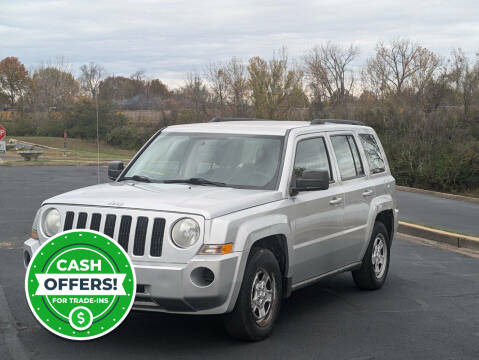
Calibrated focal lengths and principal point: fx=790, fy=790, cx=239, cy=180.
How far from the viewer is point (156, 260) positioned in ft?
19.7

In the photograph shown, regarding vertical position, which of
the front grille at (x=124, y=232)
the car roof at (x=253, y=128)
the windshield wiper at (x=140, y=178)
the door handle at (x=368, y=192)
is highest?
the car roof at (x=253, y=128)

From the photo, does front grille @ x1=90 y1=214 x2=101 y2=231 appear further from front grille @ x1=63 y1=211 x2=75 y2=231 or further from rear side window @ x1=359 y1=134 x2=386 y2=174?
rear side window @ x1=359 y1=134 x2=386 y2=174

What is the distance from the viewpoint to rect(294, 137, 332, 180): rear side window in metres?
7.69

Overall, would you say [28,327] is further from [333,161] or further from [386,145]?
[386,145]

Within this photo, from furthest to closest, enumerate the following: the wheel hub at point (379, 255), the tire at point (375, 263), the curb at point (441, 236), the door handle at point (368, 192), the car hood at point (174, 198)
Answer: the curb at point (441, 236) < the wheel hub at point (379, 255) < the tire at point (375, 263) < the door handle at point (368, 192) < the car hood at point (174, 198)

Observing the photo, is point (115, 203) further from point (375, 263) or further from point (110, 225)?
point (375, 263)

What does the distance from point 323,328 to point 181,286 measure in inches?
72.3

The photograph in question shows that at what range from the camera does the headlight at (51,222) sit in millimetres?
6500

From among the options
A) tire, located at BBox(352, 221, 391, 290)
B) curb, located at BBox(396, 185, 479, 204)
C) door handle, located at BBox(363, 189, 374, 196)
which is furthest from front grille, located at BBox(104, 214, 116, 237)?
curb, located at BBox(396, 185, 479, 204)

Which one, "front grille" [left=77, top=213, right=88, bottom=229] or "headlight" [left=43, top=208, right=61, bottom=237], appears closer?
"front grille" [left=77, top=213, right=88, bottom=229]

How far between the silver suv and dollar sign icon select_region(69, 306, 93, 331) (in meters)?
0.47

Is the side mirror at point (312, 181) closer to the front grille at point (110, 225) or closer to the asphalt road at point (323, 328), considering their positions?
the asphalt road at point (323, 328)

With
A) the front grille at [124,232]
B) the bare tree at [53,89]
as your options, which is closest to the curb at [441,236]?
the front grille at [124,232]

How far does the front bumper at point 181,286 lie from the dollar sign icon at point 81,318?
0.47 meters
